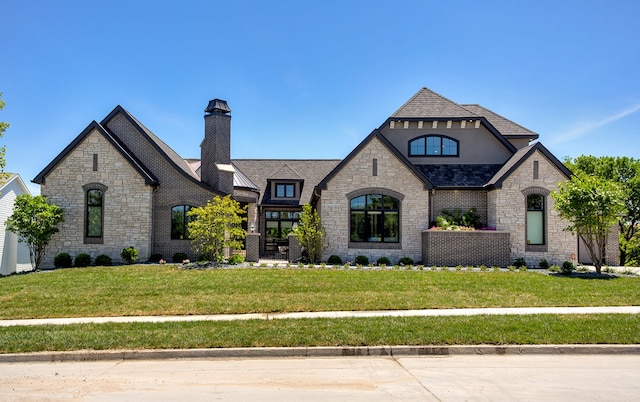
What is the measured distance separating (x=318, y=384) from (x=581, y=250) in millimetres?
20870

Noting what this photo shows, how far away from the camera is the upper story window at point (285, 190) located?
30438 mm

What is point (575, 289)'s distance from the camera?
14016mm

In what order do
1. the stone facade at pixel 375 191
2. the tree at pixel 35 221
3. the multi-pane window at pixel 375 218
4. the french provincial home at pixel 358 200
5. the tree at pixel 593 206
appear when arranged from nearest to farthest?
1. the tree at pixel 593 206
2. the tree at pixel 35 221
3. the french provincial home at pixel 358 200
4. the stone facade at pixel 375 191
5. the multi-pane window at pixel 375 218

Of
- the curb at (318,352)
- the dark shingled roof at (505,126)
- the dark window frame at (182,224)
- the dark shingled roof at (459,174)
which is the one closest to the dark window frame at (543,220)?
the dark shingled roof at (459,174)

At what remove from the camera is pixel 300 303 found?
39.2 feet

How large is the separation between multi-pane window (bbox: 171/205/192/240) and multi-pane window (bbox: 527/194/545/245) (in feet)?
55.4

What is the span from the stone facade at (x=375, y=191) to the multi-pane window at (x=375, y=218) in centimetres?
30

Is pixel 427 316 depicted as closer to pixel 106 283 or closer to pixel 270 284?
pixel 270 284

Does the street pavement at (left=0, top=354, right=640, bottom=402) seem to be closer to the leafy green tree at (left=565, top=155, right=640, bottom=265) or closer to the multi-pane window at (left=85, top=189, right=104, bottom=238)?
the multi-pane window at (left=85, top=189, right=104, bottom=238)

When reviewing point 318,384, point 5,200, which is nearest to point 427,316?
point 318,384

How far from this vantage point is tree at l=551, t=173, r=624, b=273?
57.8 feet

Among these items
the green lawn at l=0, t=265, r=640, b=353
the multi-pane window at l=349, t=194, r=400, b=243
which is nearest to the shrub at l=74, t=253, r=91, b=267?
the green lawn at l=0, t=265, r=640, b=353

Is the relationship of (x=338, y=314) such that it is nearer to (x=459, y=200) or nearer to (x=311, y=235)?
(x=311, y=235)

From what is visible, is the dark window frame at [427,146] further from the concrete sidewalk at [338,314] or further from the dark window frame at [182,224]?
the concrete sidewalk at [338,314]
